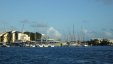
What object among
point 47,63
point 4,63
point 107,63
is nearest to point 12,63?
point 4,63

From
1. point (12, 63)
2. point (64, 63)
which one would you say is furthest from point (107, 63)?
point (12, 63)

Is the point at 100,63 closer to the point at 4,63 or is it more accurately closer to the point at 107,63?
the point at 107,63

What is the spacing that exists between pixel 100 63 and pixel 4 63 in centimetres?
1938

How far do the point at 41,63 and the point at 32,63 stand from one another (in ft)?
5.97

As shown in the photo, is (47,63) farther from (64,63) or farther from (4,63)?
(4,63)

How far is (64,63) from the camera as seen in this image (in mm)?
70688

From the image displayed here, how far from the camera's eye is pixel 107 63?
235ft

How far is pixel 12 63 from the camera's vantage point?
7100cm

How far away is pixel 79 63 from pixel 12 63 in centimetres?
1364

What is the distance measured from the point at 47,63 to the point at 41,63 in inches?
47.4

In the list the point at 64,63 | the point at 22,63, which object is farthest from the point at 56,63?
the point at 22,63

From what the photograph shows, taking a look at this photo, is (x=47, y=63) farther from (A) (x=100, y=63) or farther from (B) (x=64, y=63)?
(A) (x=100, y=63)

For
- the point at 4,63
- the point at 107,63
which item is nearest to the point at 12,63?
the point at 4,63

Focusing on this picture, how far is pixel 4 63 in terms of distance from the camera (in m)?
70.5
